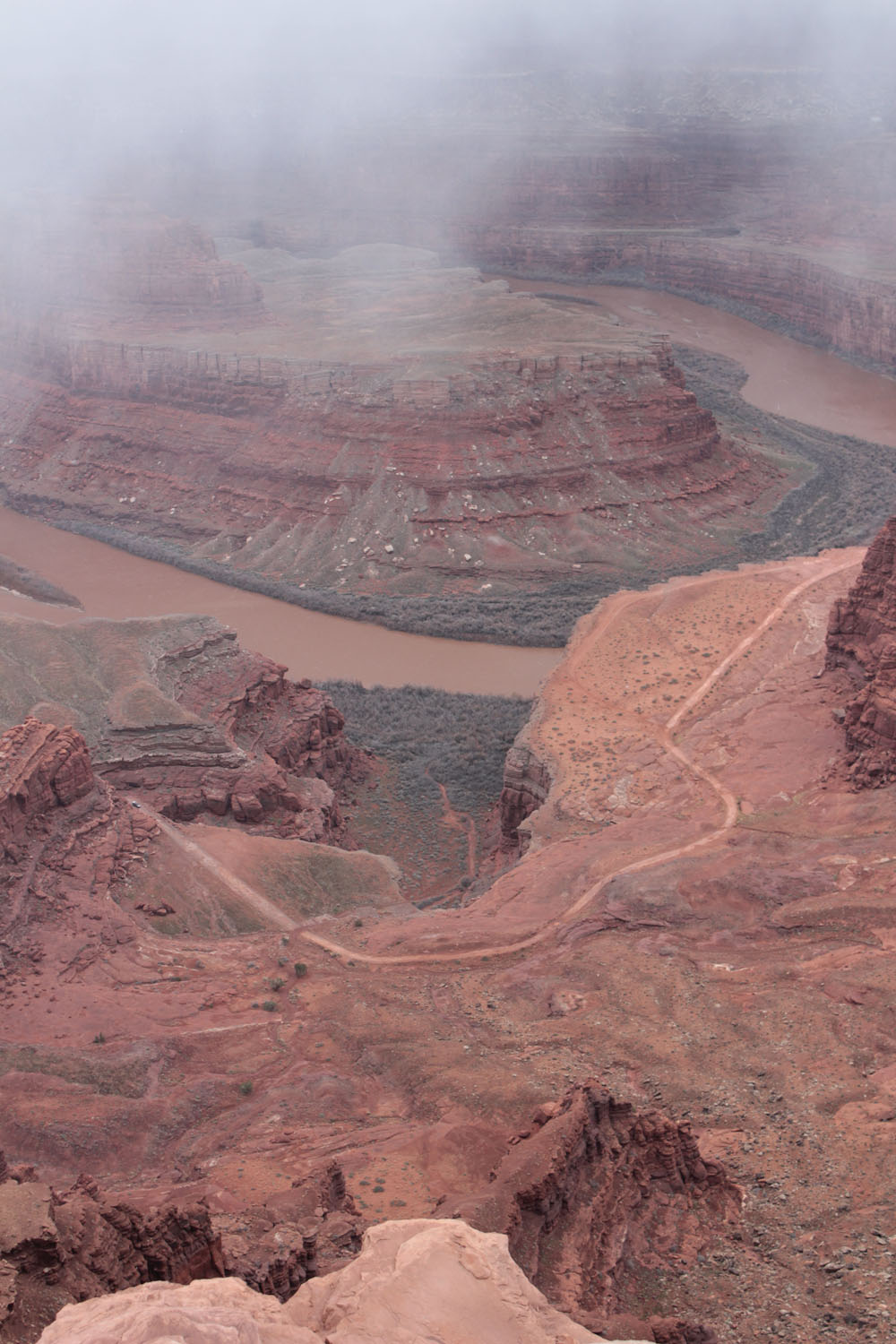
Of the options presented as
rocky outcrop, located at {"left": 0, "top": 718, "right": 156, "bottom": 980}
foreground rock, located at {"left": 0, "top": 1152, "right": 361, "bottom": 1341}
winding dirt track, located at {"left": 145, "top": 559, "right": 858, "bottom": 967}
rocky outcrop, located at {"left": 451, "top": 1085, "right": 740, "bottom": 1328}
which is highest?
foreground rock, located at {"left": 0, "top": 1152, "right": 361, "bottom": 1341}

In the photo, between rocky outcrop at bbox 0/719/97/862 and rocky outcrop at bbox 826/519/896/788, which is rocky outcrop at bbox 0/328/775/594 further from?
rocky outcrop at bbox 0/719/97/862

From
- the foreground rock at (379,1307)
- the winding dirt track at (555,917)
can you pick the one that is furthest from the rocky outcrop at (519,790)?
the foreground rock at (379,1307)

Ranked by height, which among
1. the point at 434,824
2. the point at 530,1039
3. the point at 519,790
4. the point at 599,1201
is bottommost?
the point at 434,824

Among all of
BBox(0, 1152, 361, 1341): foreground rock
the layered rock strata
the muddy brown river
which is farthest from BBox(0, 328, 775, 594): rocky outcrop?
BBox(0, 1152, 361, 1341): foreground rock

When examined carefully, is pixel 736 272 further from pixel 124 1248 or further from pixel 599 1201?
pixel 124 1248

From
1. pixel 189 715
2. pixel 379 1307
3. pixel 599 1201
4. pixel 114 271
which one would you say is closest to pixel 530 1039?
pixel 599 1201

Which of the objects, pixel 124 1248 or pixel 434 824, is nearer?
pixel 124 1248
